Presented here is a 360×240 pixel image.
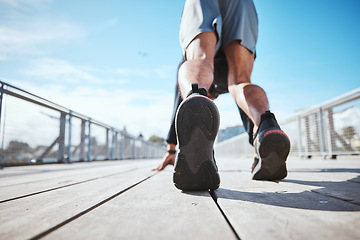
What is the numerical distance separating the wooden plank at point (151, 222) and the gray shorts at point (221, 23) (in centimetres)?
89

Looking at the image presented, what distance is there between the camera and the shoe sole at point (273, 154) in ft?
3.18

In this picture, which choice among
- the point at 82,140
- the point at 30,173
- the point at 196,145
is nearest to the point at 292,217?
the point at 196,145

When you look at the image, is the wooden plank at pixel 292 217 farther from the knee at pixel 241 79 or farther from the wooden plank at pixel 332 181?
the knee at pixel 241 79

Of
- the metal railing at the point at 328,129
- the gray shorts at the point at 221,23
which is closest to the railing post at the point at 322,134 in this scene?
the metal railing at the point at 328,129

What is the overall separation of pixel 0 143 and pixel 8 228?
11.9 ft

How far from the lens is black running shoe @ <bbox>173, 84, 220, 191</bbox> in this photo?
0.80 meters

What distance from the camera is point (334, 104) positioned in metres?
4.82

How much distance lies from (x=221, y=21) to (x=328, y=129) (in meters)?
4.73

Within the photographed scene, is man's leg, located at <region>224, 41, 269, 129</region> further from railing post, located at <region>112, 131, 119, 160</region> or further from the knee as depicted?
railing post, located at <region>112, 131, 119, 160</region>

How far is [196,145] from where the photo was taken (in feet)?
2.70

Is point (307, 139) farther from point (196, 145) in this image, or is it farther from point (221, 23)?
point (196, 145)

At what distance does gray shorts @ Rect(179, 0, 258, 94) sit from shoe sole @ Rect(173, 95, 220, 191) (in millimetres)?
528

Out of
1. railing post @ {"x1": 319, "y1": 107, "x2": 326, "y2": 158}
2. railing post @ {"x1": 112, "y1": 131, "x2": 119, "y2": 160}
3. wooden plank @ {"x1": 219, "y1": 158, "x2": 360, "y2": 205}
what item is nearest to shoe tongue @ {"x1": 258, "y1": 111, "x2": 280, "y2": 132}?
→ wooden plank @ {"x1": 219, "y1": 158, "x2": 360, "y2": 205}

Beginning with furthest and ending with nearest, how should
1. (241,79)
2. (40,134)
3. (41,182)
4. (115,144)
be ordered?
(115,144) → (40,134) → (241,79) → (41,182)
